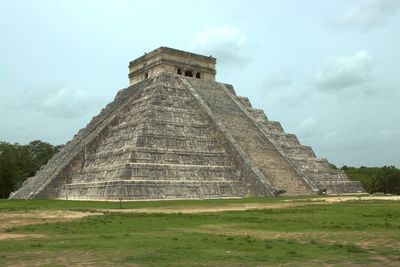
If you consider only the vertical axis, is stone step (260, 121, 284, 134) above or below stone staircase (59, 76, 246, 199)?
above

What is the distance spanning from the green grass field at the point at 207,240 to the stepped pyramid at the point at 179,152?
29.2 feet

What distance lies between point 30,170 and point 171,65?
67.9ft

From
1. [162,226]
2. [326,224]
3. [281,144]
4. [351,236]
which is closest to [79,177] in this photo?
[281,144]

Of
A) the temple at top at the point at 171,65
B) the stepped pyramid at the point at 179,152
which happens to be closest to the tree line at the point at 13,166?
the stepped pyramid at the point at 179,152

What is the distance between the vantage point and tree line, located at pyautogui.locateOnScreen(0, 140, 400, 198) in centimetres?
4234

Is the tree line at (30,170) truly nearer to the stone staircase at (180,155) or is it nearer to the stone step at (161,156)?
the stone staircase at (180,155)

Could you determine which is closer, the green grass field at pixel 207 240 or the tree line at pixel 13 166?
the green grass field at pixel 207 240

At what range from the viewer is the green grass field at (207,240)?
7949 millimetres

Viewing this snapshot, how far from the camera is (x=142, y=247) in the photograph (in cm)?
923

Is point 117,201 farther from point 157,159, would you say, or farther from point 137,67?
point 137,67

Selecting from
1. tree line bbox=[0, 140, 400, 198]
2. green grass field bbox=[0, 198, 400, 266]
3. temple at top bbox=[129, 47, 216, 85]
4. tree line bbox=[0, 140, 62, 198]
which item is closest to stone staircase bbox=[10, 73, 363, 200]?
temple at top bbox=[129, 47, 216, 85]

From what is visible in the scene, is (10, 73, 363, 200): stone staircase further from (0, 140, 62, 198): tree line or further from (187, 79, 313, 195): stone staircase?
(0, 140, 62, 198): tree line

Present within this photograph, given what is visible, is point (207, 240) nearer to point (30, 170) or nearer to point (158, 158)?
point (158, 158)

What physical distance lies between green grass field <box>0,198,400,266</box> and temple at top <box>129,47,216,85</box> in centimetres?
2089
